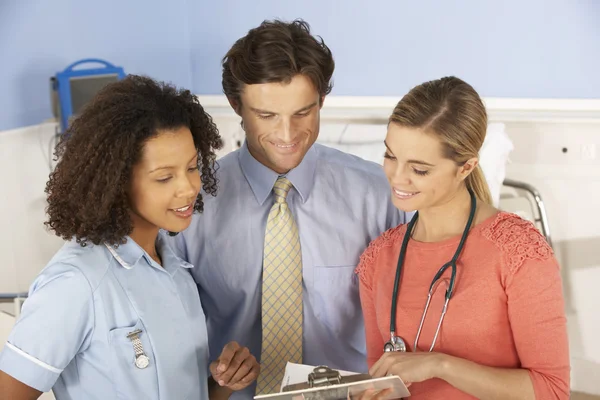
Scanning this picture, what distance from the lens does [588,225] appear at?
2471 mm

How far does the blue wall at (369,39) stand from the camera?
2391 millimetres

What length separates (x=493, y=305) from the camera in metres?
1.27

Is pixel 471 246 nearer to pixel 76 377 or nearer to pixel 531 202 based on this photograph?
pixel 76 377

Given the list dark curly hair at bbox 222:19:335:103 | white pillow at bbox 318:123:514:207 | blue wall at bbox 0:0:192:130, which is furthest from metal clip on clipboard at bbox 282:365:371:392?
blue wall at bbox 0:0:192:130

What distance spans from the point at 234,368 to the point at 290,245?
34 cm

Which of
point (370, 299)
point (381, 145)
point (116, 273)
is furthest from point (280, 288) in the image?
point (381, 145)

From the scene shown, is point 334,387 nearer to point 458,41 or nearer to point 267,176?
point 267,176

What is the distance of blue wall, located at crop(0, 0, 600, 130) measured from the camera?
2391 mm

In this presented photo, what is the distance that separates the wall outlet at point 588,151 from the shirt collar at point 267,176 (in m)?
1.17

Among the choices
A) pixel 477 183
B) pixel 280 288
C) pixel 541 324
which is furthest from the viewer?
pixel 280 288

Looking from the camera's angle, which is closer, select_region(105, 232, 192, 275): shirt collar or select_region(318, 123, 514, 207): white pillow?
select_region(105, 232, 192, 275): shirt collar

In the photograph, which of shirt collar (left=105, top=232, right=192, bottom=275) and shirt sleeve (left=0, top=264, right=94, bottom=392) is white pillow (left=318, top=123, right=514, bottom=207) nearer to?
shirt collar (left=105, top=232, right=192, bottom=275)

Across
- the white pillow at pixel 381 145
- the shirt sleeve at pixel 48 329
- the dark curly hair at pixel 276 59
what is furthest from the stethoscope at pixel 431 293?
the white pillow at pixel 381 145

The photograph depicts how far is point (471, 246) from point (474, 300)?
0.33 feet
